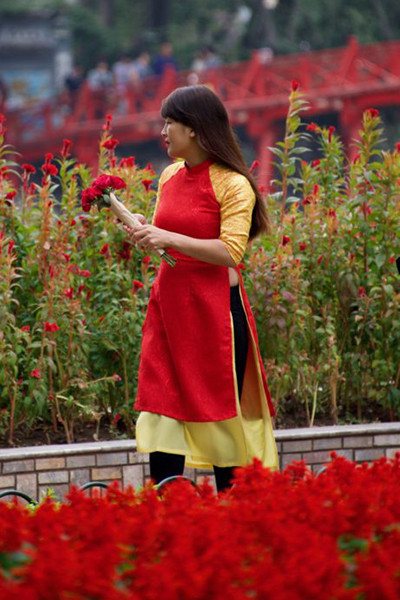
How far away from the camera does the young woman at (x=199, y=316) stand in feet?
12.0

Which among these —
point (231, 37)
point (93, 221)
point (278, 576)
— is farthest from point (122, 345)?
point (231, 37)

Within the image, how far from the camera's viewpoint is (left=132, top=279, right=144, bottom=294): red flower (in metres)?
4.66

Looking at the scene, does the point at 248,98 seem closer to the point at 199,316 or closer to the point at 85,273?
the point at 85,273

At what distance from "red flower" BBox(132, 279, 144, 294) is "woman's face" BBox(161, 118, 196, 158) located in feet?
3.43

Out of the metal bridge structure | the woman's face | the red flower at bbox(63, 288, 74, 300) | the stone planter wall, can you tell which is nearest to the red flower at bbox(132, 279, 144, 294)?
the red flower at bbox(63, 288, 74, 300)

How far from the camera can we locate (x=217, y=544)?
2113mm

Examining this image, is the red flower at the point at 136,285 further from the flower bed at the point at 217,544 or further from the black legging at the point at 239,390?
the flower bed at the point at 217,544

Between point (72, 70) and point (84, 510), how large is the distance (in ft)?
92.0

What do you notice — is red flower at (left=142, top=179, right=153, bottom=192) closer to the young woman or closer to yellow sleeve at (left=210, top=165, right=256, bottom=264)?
the young woman

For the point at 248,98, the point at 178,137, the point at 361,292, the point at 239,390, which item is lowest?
the point at 239,390

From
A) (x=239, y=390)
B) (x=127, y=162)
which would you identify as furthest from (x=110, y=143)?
(x=239, y=390)

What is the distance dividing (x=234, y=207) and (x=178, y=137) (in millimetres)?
275

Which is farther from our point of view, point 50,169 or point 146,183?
point 146,183

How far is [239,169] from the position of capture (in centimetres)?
371
